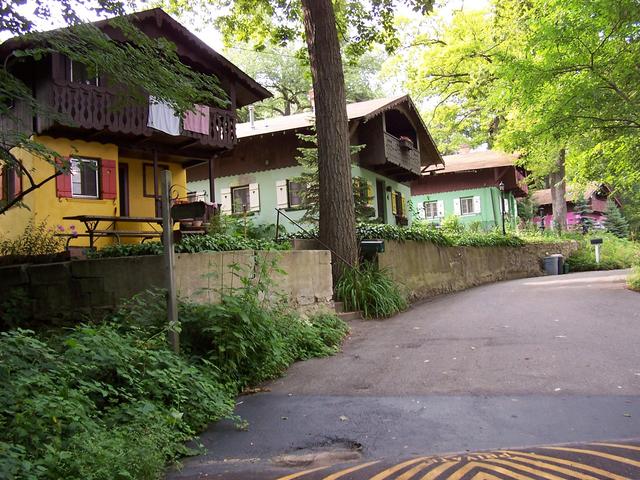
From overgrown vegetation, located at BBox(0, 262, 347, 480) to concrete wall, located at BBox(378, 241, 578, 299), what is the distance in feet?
20.8

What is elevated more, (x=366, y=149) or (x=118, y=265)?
(x=366, y=149)

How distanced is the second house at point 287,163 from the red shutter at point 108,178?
5987 mm

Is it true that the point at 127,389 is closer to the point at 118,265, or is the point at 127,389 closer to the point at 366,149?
the point at 118,265

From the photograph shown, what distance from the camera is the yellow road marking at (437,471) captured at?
3.51 m

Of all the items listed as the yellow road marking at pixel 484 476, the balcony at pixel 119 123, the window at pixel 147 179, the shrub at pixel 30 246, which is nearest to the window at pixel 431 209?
the balcony at pixel 119 123

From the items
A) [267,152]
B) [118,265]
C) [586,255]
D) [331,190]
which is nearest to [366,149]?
[267,152]

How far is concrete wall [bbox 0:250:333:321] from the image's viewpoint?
761cm

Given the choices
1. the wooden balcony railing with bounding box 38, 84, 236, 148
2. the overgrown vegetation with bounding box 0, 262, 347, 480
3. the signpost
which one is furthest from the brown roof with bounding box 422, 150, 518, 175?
the overgrown vegetation with bounding box 0, 262, 347, 480

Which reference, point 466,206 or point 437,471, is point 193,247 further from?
point 466,206

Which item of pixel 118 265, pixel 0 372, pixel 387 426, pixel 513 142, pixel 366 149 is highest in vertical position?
pixel 366 149

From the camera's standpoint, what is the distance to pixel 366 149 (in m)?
23.1

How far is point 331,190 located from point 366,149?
1199cm

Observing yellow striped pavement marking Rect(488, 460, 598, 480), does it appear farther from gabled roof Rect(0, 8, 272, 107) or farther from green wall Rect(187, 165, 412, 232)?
green wall Rect(187, 165, 412, 232)

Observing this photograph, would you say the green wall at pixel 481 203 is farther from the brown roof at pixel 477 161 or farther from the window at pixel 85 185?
the window at pixel 85 185
